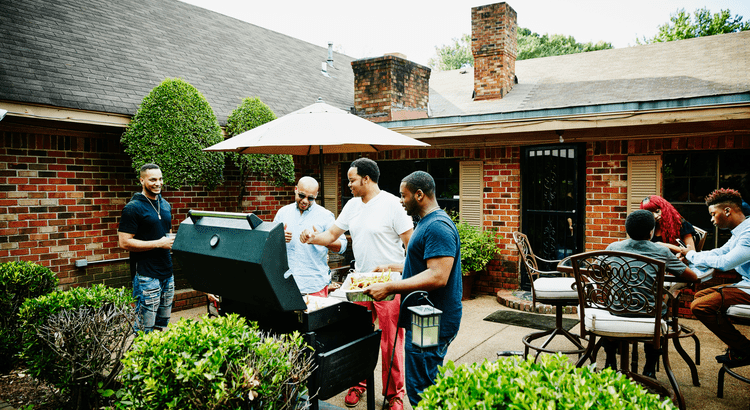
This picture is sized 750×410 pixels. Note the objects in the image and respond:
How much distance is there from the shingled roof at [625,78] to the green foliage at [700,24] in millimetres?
18867

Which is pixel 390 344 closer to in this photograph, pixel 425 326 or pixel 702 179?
pixel 425 326

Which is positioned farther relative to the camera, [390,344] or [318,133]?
[318,133]

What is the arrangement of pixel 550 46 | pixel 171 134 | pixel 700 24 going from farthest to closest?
pixel 550 46, pixel 700 24, pixel 171 134

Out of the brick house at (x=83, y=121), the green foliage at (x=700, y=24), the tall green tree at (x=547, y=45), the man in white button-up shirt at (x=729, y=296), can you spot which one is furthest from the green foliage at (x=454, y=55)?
the man in white button-up shirt at (x=729, y=296)

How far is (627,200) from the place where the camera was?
6227 mm

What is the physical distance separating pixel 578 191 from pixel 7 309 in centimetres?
690

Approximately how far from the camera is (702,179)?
5887 mm

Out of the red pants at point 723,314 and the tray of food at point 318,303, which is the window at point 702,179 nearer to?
the red pants at point 723,314

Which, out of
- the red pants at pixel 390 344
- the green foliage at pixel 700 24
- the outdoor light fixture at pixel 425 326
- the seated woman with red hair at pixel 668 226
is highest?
the green foliage at pixel 700 24

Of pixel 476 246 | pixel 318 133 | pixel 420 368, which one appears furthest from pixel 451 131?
pixel 420 368

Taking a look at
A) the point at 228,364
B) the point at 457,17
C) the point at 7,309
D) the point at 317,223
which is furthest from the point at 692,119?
the point at 457,17

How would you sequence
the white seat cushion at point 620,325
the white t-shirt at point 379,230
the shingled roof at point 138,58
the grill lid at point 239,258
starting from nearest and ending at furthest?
the grill lid at point 239,258
the white seat cushion at point 620,325
the white t-shirt at point 379,230
the shingled roof at point 138,58

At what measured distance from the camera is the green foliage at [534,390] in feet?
5.10

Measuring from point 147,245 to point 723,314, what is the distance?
4894 millimetres
